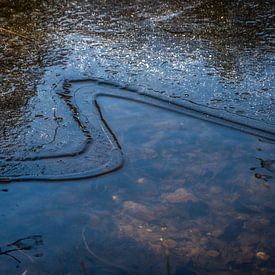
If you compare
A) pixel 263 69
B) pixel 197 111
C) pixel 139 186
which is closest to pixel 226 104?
pixel 197 111

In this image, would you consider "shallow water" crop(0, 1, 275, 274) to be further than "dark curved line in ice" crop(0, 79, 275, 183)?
No

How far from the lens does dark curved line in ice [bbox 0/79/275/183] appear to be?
2134 mm

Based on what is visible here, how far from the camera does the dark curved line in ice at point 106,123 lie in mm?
2134

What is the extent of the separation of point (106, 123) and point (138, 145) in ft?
0.91

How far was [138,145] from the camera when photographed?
231cm

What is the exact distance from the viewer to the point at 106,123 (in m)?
2.48

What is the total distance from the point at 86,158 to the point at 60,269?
710 mm

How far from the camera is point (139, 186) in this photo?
2045 mm

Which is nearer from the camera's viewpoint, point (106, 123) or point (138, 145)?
point (138, 145)

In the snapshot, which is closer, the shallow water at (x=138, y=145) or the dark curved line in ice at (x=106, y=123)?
the shallow water at (x=138, y=145)

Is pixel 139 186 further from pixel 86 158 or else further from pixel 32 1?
pixel 32 1

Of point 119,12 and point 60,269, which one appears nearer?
point 60,269

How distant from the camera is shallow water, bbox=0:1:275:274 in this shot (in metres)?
1.73

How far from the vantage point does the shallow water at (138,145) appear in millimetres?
1734
